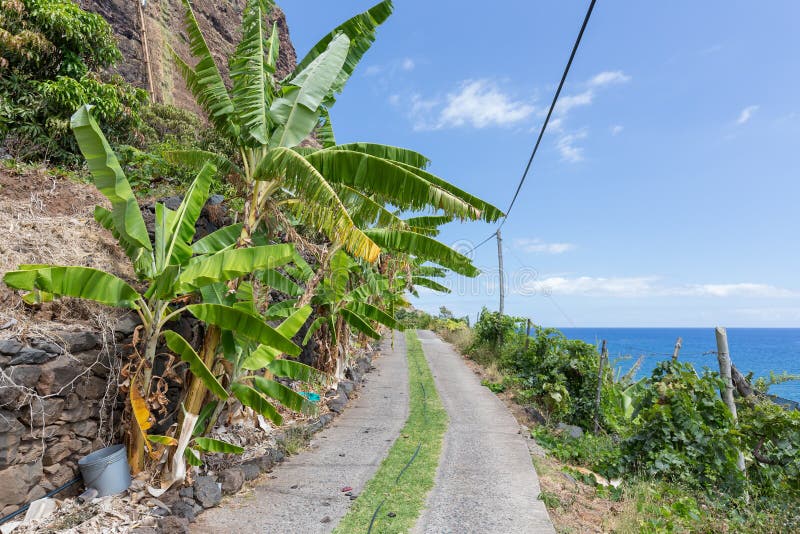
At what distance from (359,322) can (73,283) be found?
235 inches

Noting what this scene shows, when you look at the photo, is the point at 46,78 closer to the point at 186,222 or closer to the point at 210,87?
the point at 210,87

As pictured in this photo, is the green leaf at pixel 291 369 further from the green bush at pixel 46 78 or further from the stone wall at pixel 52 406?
the green bush at pixel 46 78

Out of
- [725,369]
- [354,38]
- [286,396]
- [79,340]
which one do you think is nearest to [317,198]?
[286,396]

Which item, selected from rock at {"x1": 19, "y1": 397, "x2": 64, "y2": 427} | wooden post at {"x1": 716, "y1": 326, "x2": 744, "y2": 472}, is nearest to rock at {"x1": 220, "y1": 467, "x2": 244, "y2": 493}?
rock at {"x1": 19, "y1": 397, "x2": 64, "y2": 427}

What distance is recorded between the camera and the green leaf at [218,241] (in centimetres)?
520

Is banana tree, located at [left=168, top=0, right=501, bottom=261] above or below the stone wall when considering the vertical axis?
above

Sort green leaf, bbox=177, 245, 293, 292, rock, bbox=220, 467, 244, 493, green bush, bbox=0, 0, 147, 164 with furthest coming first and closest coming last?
green bush, bbox=0, 0, 147, 164, rock, bbox=220, 467, 244, 493, green leaf, bbox=177, 245, 293, 292

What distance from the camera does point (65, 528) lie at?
350 centimetres

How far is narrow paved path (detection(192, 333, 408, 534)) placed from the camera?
4141mm

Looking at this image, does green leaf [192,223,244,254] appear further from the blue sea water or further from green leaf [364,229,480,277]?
the blue sea water

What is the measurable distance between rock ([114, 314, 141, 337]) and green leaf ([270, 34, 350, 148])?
282 cm

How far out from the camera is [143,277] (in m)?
4.37

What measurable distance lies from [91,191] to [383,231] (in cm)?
545

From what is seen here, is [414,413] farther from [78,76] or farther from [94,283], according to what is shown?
[78,76]
